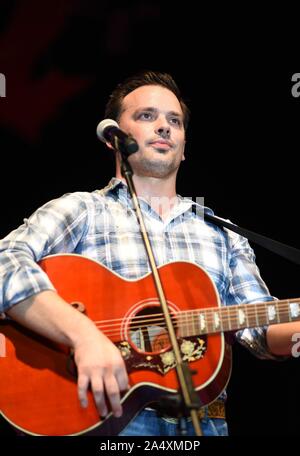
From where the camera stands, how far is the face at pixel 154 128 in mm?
2482

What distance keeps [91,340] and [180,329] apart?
1.22 feet

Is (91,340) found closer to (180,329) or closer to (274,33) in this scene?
(180,329)

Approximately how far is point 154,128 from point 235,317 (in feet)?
3.68

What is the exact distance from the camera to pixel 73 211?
2205mm

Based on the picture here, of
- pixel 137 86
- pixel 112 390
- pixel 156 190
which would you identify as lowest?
pixel 112 390

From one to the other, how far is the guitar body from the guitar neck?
0.06 feet

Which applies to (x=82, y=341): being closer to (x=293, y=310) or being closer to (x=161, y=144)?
(x=293, y=310)

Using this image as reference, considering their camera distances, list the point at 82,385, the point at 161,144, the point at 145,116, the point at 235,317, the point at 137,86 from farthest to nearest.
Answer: the point at 137,86
the point at 145,116
the point at 161,144
the point at 235,317
the point at 82,385

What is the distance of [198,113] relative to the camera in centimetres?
335

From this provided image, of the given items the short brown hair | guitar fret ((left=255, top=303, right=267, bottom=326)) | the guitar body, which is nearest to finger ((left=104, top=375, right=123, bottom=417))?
the guitar body

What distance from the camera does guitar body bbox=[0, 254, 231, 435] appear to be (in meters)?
1.66

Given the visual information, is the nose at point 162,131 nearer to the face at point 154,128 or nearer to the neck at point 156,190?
the face at point 154,128

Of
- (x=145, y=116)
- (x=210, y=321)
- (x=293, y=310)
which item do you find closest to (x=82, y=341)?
(x=210, y=321)

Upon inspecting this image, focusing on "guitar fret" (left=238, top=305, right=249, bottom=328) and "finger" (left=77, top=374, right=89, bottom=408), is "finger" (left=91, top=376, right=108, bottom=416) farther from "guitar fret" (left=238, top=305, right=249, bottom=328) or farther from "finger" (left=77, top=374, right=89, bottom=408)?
"guitar fret" (left=238, top=305, right=249, bottom=328)
